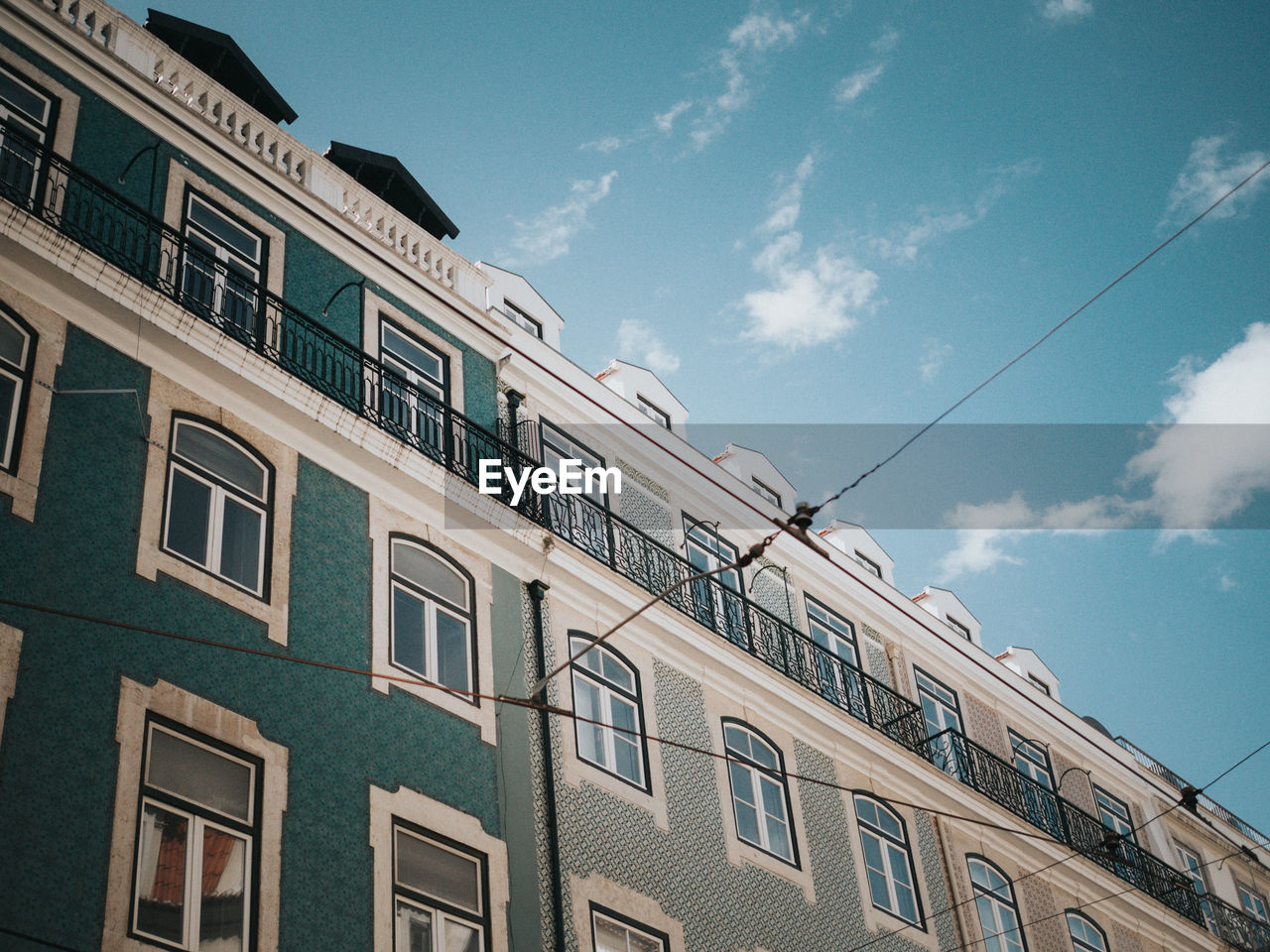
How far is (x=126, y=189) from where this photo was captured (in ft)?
44.5

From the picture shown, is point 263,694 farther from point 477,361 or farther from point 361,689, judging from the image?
point 477,361

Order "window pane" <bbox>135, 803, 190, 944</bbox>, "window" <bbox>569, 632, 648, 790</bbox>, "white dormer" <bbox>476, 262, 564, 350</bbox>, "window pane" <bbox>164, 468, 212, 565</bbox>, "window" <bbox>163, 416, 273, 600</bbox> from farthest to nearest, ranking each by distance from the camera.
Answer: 1. "white dormer" <bbox>476, 262, 564, 350</bbox>
2. "window" <bbox>569, 632, 648, 790</bbox>
3. "window" <bbox>163, 416, 273, 600</bbox>
4. "window pane" <bbox>164, 468, 212, 565</bbox>
5. "window pane" <bbox>135, 803, 190, 944</bbox>

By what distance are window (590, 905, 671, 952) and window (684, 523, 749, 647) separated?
4070 millimetres

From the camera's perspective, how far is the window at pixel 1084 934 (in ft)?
67.6

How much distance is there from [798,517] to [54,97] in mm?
7990

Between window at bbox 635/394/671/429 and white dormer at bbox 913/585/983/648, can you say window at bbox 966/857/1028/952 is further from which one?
window at bbox 635/394/671/429

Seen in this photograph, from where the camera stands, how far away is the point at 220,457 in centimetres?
1266

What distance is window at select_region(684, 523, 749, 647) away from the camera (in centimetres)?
1756

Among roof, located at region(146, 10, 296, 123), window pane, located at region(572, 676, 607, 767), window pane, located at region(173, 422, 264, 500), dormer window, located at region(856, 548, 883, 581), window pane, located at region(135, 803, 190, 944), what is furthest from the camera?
dormer window, located at region(856, 548, 883, 581)

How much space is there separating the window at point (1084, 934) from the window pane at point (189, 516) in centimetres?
1385

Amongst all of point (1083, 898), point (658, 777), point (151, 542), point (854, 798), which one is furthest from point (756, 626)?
point (151, 542)

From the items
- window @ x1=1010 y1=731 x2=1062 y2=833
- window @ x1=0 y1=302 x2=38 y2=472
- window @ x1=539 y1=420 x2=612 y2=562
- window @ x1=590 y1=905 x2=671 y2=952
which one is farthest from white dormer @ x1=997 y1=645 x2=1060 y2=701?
window @ x1=0 y1=302 x2=38 y2=472

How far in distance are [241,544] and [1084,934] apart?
14.2m

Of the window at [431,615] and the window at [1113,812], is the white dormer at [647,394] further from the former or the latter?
the window at [1113,812]
